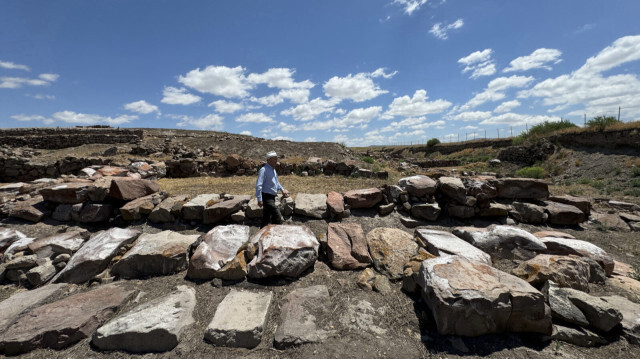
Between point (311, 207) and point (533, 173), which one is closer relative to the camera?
point (311, 207)

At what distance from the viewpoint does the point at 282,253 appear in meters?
3.42

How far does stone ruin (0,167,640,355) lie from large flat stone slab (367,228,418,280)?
0.07ft

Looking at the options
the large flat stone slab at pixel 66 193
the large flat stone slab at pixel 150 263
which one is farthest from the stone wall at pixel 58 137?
the large flat stone slab at pixel 150 263

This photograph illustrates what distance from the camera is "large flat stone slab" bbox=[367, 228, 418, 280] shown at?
11.6 ft

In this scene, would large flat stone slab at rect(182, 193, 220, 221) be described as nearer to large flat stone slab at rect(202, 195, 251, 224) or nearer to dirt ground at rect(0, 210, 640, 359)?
large flat stone slab at rect(202, 195, 251, 224)

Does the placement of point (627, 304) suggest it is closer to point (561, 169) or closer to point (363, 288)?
point (363, 288)

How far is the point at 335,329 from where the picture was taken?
8.21ft

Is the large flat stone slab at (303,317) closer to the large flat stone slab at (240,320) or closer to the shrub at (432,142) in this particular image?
the large flat stone slab at (240,320)

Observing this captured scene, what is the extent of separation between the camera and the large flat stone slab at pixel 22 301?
2691 millimetres

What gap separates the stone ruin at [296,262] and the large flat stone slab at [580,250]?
21mm

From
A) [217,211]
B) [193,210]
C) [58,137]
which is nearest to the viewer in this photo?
[217,211]

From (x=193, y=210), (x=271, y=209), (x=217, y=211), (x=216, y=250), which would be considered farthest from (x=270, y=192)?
(x=193, y=210)

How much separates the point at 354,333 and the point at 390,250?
167cm

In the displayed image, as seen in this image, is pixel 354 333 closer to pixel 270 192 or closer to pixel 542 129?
pixel 270 192
